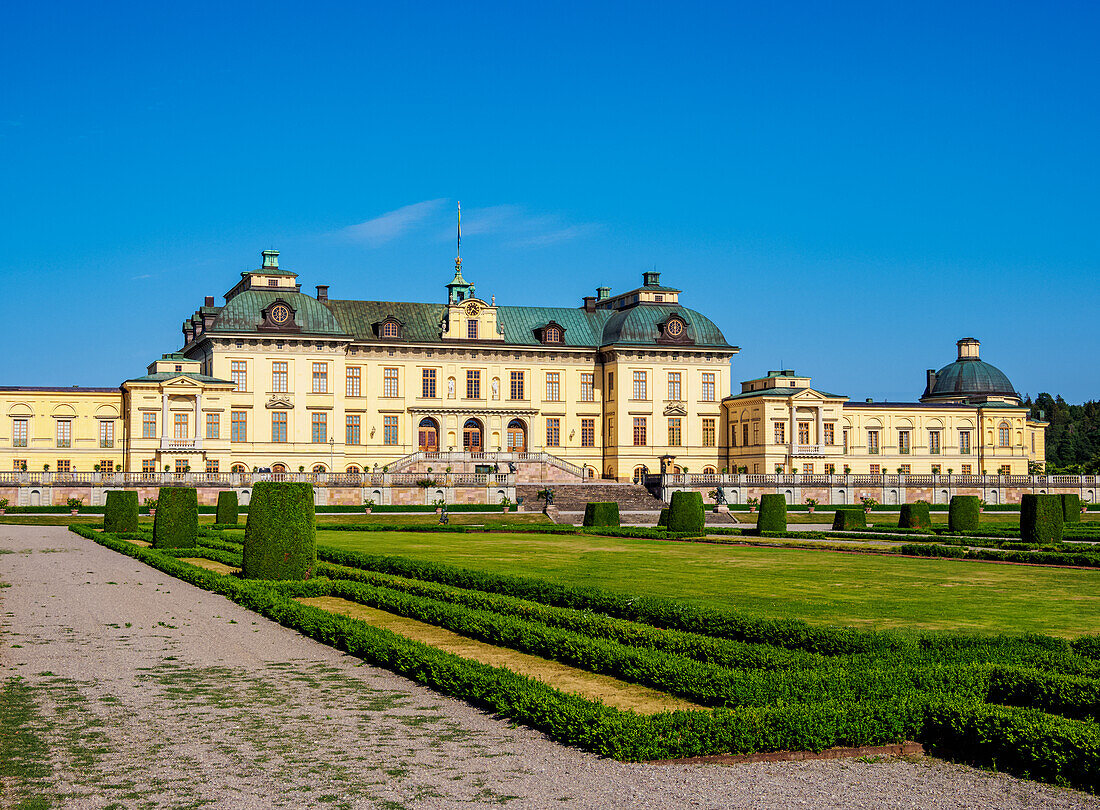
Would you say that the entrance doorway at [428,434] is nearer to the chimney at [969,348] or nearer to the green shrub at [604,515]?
the green shrub at [604,515]

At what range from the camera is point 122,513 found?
3647cm

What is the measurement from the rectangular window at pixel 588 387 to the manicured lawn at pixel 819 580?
1466 inches

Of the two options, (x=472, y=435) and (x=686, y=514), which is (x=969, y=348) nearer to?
(x=472, y=435)

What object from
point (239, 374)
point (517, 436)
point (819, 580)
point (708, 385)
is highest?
point (239, 374)

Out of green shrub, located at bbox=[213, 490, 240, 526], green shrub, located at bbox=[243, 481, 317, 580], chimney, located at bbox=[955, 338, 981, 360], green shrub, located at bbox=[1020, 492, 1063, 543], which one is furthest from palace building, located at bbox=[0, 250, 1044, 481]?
green shrub, located at bbox=[243, 481, 317, 580]

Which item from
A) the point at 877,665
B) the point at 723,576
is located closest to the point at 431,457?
the point at 723,576

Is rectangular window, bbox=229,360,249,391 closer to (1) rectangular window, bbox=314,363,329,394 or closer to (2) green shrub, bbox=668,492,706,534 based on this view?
(1) rectangular window, bbox=314,363,329,394

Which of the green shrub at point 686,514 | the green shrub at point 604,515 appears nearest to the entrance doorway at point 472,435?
the green shrub at point 604,515

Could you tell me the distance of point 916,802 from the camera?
7.12 metres

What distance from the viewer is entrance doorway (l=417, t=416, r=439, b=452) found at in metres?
66.0

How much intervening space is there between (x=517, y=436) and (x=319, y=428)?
1185 cm

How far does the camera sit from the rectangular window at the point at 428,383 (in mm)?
66000

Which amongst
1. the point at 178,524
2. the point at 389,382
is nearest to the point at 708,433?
the point at 389,382

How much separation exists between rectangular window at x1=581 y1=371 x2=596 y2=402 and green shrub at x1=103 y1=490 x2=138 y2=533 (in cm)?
3576
